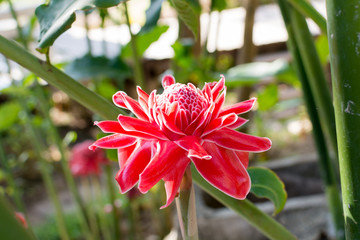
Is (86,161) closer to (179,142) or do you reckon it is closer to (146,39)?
(146,39)

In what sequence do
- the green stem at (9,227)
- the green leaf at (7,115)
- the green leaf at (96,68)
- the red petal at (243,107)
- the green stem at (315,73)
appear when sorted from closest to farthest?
the green stem at (9,227) → the red petal at (243,107) → the green stem at (315,73) → the green leaf at (96,68) → the green leaf at (7,115)

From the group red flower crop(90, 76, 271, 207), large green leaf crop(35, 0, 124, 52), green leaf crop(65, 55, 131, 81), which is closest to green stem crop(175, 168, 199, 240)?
red flower crop(90, 76, 271, 207)

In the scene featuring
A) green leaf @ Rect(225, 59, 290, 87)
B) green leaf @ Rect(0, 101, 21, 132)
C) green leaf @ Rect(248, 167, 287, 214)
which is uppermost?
green leaf @ Rect(248, 167, 287, 214)

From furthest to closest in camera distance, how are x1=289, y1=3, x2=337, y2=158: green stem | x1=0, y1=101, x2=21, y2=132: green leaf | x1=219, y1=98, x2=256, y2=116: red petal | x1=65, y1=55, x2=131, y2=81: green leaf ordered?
x1=0, y1=101, x2=21, y2=132: green leaf
x1=65, y1=55, x2=131, y2=81: green leaf
x1=289, y1=3, x2=337, y2=158: green stem
x1=219, y1=98, x2=256, y2=116: red petal

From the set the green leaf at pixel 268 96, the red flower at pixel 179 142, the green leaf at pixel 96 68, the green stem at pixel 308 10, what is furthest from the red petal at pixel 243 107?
the green leaf at pixel 268 96

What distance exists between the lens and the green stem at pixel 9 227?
0.13m

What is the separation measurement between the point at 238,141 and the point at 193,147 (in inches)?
1.2

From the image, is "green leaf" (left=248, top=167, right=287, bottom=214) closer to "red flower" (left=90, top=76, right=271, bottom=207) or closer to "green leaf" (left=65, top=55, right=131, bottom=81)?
"red flower" (left=90, top=76, right=271, bottom=207)

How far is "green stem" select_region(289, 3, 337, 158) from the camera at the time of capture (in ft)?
1.19

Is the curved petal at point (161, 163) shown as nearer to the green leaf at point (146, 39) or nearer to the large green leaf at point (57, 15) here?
the large green leaf at point (57, 15)

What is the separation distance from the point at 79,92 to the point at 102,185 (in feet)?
4.99

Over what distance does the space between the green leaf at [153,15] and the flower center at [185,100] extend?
165 mm

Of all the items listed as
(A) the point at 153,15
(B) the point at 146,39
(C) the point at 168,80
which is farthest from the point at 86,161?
(C) the point at 168,80

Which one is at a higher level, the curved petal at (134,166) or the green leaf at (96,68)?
the curved petal at (134,166)
